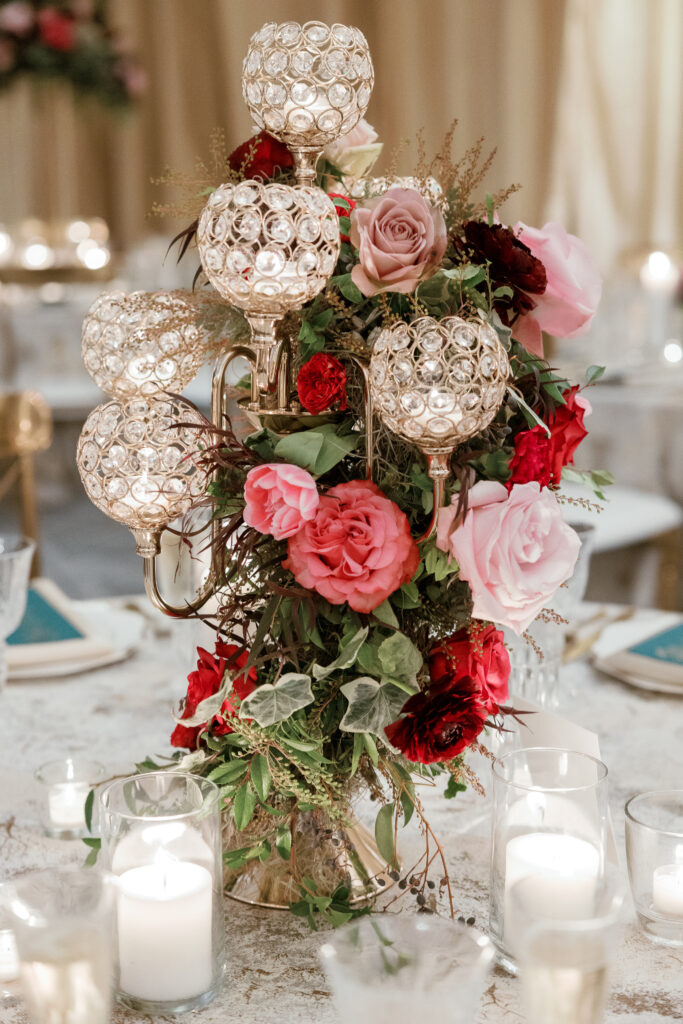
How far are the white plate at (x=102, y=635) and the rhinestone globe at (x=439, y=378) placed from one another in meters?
0.75

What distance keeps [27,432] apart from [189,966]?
69.6 inches

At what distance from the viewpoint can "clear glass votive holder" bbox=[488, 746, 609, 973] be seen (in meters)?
0.71

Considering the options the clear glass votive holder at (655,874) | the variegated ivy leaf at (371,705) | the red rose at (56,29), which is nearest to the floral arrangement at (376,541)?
the variegated ivy leaf at (371,705)

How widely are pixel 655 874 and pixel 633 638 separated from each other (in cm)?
64

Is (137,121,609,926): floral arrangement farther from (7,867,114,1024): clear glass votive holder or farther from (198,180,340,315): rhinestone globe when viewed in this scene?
(7,867,114,1024): clear glass votive holder

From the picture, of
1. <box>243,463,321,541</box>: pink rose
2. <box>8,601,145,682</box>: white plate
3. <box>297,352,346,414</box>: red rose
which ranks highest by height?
<box>297,352,346,414</box>: red rose

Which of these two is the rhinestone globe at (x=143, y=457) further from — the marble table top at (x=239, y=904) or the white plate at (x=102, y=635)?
the white plate at (x=102, y=635)

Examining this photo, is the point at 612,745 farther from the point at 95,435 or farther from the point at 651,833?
the point at 95,435

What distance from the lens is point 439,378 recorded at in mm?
680

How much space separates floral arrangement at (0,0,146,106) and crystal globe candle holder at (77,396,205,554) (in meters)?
5.30

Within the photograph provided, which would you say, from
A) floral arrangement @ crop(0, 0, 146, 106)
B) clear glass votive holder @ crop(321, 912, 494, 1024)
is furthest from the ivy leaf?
floral arrangement @ crop(0, 0, 146, 106)

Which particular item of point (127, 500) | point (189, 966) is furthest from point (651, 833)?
point (127, 500)

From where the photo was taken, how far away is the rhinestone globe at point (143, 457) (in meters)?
0.80

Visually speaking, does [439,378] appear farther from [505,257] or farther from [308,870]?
[308,870]
